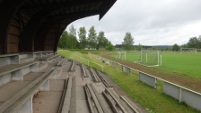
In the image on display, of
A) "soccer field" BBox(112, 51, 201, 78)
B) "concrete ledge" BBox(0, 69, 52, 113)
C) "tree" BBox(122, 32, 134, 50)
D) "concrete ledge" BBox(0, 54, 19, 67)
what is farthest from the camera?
"tree" BBox(122, 32, 134, 50)

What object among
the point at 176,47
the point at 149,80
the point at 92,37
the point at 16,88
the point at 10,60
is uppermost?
the point at 92,37

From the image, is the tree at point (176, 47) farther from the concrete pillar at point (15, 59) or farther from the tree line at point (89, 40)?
the concrete pillar at point (15, 59)

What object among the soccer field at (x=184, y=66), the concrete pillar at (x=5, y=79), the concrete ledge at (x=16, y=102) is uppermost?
the concrete pillar at (x=5, y=79)

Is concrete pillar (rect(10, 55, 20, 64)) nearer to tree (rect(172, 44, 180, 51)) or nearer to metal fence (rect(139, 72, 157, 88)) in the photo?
metal fence (rect(139, 72, 157, 88))

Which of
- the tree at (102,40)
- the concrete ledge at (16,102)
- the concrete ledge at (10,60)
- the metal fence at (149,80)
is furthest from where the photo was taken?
the tree at (102,40)

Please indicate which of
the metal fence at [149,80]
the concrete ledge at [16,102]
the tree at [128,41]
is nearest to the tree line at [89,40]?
the tree at [128,41]

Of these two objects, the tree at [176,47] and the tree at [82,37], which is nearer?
the tree at [82,37]

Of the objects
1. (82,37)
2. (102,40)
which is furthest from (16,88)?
(102,40)

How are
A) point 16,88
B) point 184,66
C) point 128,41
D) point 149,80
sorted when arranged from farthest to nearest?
point 128,41, point 184,66, point 149,80, point 16,88

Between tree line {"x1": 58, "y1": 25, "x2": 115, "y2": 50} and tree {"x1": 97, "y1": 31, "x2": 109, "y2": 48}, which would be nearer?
tree line {"x1": 58, "y1": 25, "x2": 115, "y2": 50}

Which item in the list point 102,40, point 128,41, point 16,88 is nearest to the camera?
point 16,88

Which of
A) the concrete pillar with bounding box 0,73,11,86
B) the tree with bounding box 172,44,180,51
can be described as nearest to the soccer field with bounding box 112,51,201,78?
the concrete pillar with bounding box 0,73,11,86

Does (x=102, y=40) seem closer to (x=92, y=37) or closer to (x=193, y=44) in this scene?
(x=92, y=37)

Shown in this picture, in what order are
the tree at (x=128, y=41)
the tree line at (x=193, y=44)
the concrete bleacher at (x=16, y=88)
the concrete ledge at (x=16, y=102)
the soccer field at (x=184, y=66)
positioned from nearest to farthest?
the concrete ledge at (x=16, y=102) < the concrete bleacher at (x=16, y=88) < the soccer field at (x=184, y=66) < the tree at (x=128, y=41) < the tree line at (x=193, y=44)
